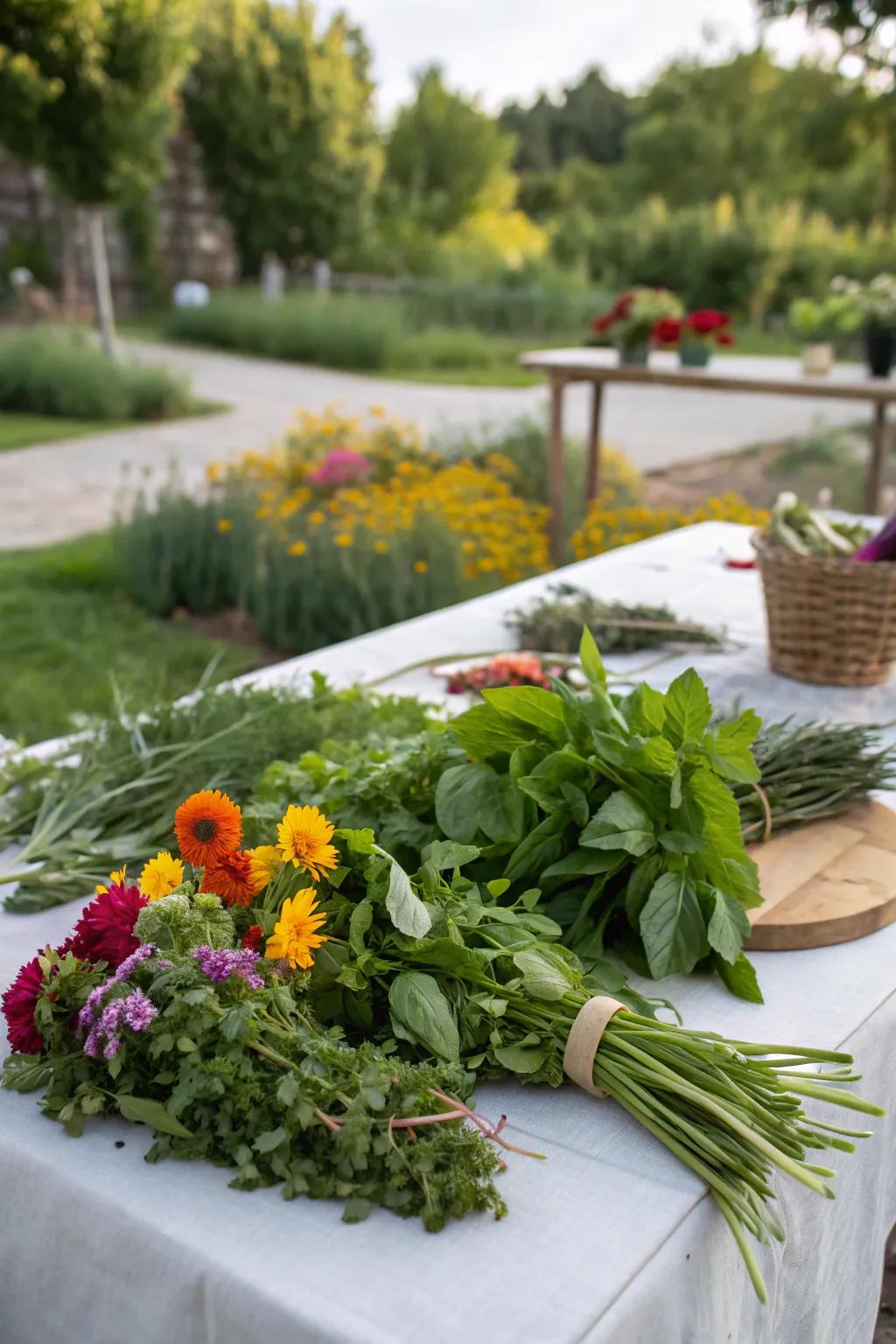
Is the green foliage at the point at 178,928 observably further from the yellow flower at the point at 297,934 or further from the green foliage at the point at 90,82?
the green foliage at the point at 90,82

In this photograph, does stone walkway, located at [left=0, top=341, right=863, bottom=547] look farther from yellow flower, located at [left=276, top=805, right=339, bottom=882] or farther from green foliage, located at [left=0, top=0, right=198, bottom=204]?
yellow flower, located at [left=276, top=805, right=339, bottom=882]

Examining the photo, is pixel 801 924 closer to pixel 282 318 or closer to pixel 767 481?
pixel 767 481

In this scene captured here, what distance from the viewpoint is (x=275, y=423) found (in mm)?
10445

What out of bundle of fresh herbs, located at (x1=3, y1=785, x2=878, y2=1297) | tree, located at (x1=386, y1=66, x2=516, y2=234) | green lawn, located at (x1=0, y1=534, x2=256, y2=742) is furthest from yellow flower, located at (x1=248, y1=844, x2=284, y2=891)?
tree, located at (x1=386, y1=66, x2=516, y2=234)

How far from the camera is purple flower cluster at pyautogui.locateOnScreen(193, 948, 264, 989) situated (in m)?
0.96

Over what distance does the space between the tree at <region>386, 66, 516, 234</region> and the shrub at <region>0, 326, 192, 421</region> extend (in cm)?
2120

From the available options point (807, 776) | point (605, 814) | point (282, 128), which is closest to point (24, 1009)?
point (605, 814)

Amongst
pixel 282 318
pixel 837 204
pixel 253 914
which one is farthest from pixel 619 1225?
pixel 837 204

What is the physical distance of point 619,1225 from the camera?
0.91 m

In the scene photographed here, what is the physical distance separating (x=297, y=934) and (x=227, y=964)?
0.07 m

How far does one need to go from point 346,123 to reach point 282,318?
6.60 metres

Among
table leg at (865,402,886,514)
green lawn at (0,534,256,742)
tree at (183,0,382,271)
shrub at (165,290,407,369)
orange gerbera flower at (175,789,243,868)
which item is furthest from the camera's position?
tree at (183,0,382,271)

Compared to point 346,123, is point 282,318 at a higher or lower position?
lower

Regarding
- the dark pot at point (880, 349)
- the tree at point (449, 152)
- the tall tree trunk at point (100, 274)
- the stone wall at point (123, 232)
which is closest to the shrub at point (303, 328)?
the stone wall at point (123, 232)
